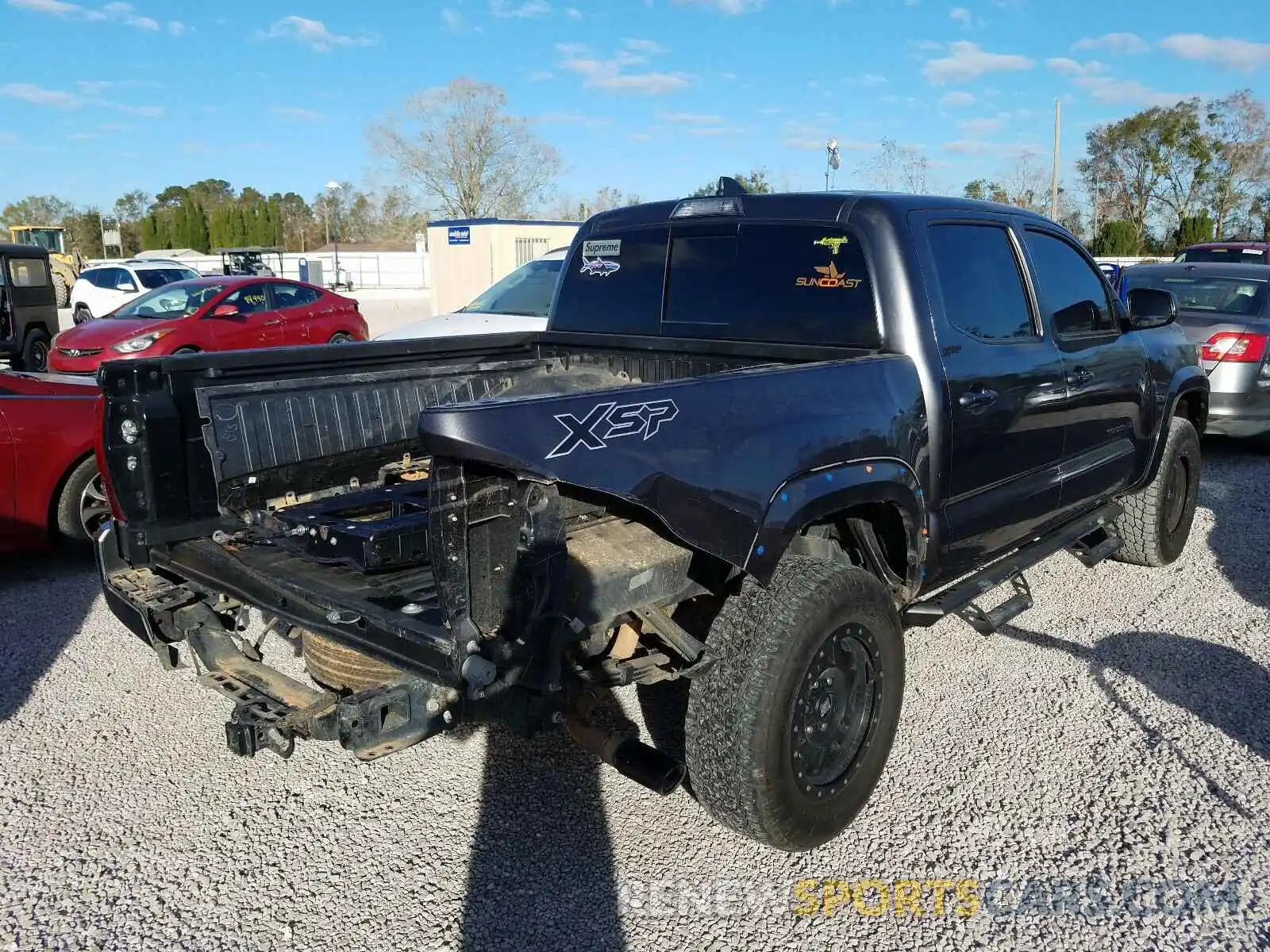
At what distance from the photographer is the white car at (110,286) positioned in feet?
76.3

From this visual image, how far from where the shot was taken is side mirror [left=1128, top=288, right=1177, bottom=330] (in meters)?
4.87

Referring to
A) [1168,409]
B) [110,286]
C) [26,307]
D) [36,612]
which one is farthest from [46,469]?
[110,286]

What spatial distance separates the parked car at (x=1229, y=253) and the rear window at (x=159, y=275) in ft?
71.2

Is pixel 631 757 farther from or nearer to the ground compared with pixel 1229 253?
nearer to the ground

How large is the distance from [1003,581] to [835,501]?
4.92 ft

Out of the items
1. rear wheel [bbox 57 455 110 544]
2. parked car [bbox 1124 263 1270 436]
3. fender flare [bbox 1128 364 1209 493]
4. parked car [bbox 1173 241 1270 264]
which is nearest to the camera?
fender flare [bbox 1128 364 1209 493]

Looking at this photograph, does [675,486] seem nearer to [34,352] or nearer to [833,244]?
[833,244]

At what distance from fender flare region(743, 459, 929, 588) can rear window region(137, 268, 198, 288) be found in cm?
2385

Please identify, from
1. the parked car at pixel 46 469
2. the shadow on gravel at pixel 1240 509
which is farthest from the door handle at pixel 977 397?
the parked car at pixel 46 469

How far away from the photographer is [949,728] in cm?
399

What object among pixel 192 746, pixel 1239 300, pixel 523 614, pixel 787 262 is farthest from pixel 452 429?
pixel 1239 300

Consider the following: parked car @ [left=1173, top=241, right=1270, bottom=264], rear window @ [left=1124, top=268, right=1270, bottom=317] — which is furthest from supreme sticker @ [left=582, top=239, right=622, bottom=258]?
parked car @ [left=1173, top=241, right=1270, bottom=264]

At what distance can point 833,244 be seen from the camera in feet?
12.3

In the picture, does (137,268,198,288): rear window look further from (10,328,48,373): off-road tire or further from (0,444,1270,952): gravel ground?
(0,444,1270,952): gravel ground
